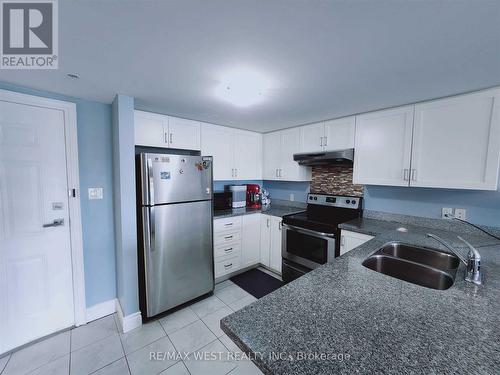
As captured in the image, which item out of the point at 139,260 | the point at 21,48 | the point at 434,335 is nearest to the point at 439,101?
the point at 434,335

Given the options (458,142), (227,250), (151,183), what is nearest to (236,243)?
(227,250)

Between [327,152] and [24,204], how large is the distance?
9.80ft

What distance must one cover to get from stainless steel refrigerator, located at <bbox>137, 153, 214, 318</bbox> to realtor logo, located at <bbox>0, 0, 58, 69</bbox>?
33.7 inches

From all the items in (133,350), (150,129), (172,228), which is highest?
(150,129)

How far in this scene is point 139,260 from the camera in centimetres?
204

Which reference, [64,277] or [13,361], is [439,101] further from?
[13,361]

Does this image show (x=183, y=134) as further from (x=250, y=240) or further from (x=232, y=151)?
(x=250, y=240)

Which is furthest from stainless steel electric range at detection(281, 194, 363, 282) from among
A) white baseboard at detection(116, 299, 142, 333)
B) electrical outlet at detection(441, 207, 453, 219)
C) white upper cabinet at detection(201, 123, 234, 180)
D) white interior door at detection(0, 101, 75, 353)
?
white interior door at detection(0, 101, 75, 353)

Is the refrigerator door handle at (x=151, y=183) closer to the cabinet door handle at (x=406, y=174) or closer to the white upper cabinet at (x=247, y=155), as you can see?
the white upper cabinet at (x=247, y=155)

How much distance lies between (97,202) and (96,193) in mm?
93

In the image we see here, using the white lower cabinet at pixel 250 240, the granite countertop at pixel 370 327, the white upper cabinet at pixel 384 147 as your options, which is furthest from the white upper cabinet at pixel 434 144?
the white lower cabinet at pixel 250 240

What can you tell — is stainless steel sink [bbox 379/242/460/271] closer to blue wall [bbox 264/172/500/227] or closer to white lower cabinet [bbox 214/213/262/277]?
blue wall [bbox 264/172/500/227]

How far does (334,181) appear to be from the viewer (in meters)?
2.79

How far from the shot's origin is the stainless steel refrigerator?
193 centimetres
